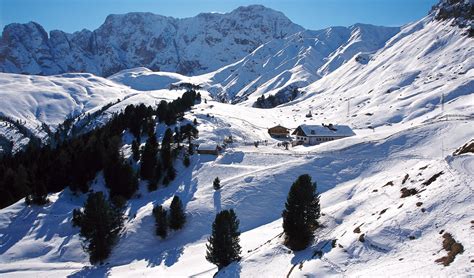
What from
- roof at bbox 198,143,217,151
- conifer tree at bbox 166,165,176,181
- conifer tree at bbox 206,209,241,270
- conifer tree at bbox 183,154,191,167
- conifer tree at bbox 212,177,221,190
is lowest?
conifer tree at bbox 206,209,241,270

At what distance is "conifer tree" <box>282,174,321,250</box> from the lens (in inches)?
1532

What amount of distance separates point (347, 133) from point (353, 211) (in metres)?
59.5

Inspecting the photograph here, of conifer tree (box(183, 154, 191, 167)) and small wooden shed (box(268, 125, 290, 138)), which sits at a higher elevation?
small wooden shed (box(268, 125, 290, 138))

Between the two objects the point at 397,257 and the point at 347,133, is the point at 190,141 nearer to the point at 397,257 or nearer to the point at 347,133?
the point at 347,133

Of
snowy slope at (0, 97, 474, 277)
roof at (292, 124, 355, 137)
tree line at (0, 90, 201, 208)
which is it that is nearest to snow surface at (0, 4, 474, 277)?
snowy slope at (0, 97, 474, 277)

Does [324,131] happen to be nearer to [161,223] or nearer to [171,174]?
[171,174]

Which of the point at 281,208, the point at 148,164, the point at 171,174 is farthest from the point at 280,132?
the point at 281,208

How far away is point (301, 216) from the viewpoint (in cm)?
3962

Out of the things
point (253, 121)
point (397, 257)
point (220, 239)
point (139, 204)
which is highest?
point (253, 121)

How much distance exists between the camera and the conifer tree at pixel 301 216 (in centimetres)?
3891

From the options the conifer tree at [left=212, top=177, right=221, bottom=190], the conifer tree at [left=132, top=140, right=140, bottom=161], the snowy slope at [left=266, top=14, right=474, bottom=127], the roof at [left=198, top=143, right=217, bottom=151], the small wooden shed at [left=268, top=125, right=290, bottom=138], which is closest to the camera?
the conifer tree at [left=212, top=177, right=221, bottom=190]

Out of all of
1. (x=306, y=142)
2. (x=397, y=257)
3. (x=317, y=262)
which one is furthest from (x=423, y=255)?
(x=306, y=142)

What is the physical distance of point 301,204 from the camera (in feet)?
132

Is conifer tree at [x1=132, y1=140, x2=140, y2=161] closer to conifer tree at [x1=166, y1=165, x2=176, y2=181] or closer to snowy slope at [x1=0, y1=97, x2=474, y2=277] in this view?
snowy slope at [x1=0, y1=97, x2=474, y2=277]
